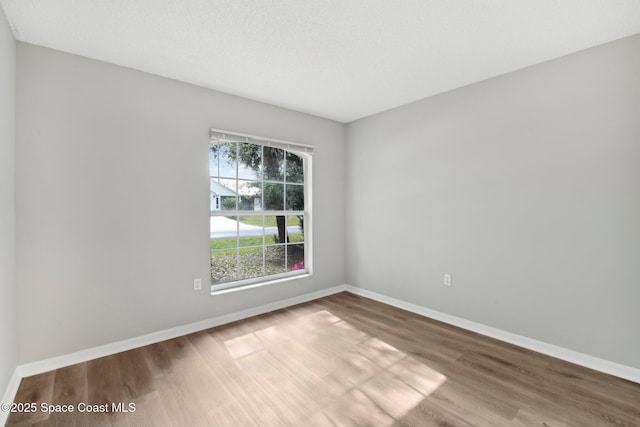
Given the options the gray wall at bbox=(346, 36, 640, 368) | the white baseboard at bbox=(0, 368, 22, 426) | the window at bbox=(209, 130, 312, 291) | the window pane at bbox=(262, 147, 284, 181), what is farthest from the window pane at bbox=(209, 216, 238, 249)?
the gray wall at bbox=(346, 36, 640, 368)

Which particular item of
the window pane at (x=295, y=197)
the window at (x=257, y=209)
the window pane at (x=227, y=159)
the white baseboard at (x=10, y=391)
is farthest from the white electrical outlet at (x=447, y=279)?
the white baseboard at (x=10, y=391)

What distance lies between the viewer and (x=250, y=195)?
11.5ft

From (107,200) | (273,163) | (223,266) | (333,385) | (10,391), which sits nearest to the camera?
(10,391)

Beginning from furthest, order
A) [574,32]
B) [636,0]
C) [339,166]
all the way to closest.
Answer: [339,166] → [574,32] → [636,0]

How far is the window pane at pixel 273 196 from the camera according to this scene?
366cm

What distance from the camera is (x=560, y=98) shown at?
2.44 m

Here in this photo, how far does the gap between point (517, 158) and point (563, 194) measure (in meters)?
0.48

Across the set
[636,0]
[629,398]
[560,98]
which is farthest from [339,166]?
[629,398]

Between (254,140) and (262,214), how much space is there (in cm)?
89

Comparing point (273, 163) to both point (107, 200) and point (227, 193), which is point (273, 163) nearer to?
point (227, 193)

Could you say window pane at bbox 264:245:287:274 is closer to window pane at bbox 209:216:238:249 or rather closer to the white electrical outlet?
window pane at bbox 209:216:238:249

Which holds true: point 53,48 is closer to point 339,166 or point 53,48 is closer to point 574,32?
point 339,166

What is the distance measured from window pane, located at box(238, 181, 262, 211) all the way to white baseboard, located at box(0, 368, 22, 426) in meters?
2.19

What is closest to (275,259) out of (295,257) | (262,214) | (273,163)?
(295,257)
